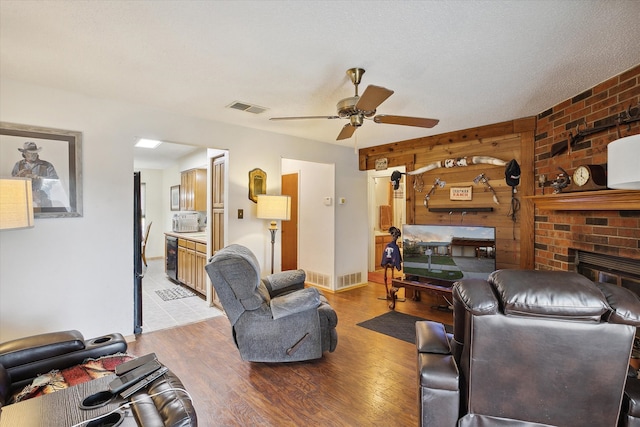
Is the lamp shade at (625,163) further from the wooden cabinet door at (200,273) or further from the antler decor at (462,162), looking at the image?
the wooden cabinet door at (200,273)

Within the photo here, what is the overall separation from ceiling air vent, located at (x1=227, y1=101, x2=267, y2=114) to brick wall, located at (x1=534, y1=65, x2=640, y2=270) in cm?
298

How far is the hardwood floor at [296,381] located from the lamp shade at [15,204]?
61.7 inches

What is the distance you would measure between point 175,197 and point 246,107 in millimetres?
4888

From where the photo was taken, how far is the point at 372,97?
2027 millimetres

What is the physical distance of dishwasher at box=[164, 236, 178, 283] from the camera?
5.51 m

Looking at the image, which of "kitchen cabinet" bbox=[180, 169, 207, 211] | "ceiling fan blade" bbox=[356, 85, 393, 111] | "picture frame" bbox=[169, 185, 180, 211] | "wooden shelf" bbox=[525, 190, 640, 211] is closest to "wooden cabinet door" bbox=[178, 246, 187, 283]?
"kitchen cabinet" bbox=[180, 169, 207, 211]

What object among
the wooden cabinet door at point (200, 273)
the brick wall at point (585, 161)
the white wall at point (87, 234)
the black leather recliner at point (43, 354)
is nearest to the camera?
the black leather recliner at point (43, 354)

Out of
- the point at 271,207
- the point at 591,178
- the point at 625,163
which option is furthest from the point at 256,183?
the point at 625,163

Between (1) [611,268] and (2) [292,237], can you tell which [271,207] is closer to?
(2) [292,237]

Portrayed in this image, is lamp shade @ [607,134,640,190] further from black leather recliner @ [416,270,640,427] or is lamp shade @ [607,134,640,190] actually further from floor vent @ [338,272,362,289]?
floor vent @ [338,272,362,289]

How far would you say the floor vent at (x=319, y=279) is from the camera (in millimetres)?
5199

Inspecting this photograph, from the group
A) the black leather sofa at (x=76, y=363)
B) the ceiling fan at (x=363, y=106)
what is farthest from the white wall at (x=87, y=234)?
the ceiling fan at (x=363, y=106)

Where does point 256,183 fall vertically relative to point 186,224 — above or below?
above

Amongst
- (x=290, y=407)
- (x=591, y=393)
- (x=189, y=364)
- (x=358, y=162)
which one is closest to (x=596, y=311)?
(x=591, y=393)
